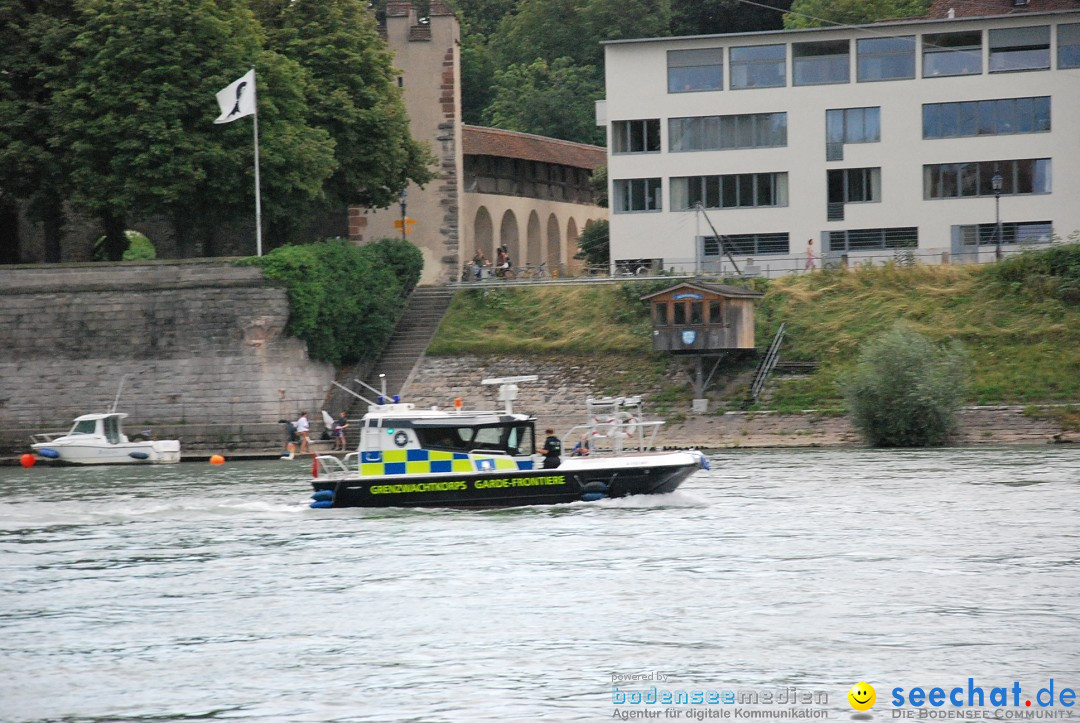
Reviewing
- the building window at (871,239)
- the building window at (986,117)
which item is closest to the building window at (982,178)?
the building window at (986,117)

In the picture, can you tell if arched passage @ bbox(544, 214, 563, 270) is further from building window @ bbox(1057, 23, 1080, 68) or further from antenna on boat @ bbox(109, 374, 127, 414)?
antenna on boat @ bbox(109, 374, 127, 414)

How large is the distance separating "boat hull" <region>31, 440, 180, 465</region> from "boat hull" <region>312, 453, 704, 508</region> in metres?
19.6

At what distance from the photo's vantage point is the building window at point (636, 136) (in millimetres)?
67438

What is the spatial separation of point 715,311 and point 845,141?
1410 centimetres

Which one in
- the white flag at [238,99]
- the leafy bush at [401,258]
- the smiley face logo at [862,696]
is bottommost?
the smiley face logo at [862,696]

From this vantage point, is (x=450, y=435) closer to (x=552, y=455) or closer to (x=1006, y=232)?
(x=552, y=455)

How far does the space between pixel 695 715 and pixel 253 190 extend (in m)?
43.7

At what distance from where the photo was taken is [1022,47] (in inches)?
2527

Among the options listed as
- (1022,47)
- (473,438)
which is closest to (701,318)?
(1022,47)

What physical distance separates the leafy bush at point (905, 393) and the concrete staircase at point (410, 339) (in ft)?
54.6

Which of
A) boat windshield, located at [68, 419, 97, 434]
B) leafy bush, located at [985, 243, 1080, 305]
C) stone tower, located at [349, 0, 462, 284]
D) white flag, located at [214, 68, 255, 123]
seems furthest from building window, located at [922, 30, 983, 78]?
boat windshield, located at [68, 419, 97, 434]

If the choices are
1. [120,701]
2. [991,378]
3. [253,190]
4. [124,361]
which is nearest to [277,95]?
[253,190]

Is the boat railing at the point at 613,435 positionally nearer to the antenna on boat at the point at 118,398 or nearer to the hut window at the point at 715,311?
the hut window at the point at 715,311

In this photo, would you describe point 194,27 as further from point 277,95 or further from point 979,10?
point 979,10
